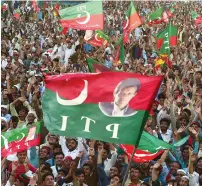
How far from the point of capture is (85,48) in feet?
54.2

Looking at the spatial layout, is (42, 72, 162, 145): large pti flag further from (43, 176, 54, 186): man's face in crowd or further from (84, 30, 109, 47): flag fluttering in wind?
(84, 30, 109, 47): flag fluttering in wind

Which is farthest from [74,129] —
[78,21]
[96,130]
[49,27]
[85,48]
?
[49,27]

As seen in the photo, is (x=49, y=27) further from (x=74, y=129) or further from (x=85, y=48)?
(x=74, y=129)

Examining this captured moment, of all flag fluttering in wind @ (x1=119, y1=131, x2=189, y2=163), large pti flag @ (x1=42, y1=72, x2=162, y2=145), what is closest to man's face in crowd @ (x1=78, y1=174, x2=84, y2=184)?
flag fluttering in wind @ (x1=119, y1=131, x2=189, y2=163)

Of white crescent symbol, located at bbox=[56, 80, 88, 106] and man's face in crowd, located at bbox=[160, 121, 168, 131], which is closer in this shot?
white crescent symbol, located at bbox=[56, 80, 88, 106]

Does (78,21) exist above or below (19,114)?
above

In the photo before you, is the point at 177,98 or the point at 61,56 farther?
the point at 61,56

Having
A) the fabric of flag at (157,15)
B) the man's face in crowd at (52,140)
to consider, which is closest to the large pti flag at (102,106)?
the man's face in crowd at (52,140)

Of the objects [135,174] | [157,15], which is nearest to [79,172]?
[135,174]

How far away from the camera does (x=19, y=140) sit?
651 centimetres

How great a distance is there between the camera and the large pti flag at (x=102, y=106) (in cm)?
525

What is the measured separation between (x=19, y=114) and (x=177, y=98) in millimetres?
2659

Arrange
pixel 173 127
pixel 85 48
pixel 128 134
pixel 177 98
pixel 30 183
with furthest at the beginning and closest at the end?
1. pixel 85 48
2. pixel 177 98
3. pixel 173 127
4. pixel 30 183
5. pixel 128 134

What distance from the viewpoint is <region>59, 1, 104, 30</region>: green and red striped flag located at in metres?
12.5
